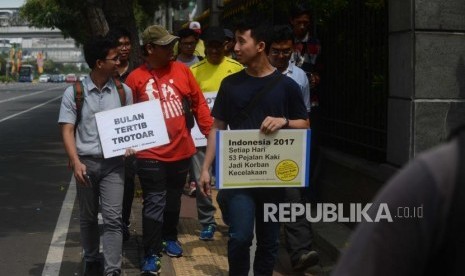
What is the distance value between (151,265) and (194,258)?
2.38 ft

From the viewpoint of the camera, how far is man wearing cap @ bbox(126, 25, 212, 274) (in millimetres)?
6020

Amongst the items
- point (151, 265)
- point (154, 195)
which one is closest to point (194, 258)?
point (151, 265)

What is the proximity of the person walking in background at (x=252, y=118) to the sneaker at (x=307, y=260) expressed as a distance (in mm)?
912

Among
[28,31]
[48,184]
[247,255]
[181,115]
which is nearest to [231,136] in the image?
[247,255]

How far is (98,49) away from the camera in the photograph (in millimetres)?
5746

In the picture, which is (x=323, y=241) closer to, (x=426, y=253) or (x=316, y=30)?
(x=316, y=30)

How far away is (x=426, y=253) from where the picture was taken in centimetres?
138

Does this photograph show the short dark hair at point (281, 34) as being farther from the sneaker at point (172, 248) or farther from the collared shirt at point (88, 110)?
the sneaker at point (172, 248)

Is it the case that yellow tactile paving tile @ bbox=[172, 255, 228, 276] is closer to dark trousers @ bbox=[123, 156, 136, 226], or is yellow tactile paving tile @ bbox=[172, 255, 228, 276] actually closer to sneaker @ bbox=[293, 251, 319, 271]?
sneaker @ bbox=[293, 251, 319, 271]

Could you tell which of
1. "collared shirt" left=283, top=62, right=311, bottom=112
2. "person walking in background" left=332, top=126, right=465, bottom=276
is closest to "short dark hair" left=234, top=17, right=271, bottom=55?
"collared shirt" left=283, top=62, right=311, bottom=112

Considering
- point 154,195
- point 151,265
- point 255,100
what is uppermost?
point 255,100

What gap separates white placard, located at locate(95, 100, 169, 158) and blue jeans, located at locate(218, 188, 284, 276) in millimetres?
860

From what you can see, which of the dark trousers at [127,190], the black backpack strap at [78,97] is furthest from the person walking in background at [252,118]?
the dark trousers at [127,190]

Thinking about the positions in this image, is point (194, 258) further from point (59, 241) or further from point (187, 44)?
point (187, 44)
